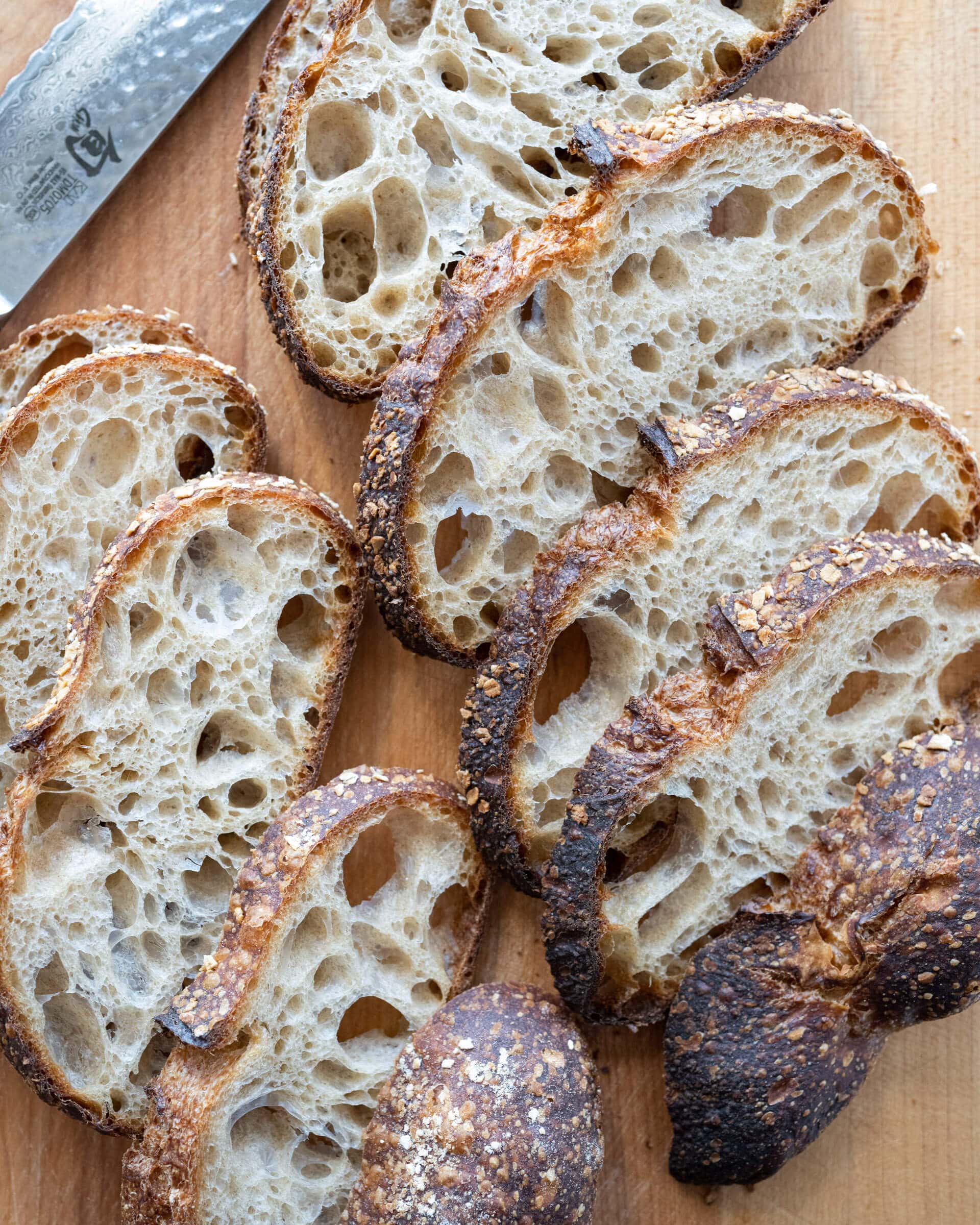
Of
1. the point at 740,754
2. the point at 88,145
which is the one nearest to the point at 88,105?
the point at 88,145

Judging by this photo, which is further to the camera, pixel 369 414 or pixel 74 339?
pixel 369 414

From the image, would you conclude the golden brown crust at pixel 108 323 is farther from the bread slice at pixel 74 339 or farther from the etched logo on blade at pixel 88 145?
the etched logo on blade at pixel 88 145

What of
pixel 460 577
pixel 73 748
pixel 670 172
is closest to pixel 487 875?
pixel 460 577

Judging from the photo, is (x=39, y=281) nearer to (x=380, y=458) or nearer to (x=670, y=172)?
(x=380, y=458)

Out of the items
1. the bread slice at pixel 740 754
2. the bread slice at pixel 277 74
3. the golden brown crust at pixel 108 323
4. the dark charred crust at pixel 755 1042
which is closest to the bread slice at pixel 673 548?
the bread slice at pixel 740 754

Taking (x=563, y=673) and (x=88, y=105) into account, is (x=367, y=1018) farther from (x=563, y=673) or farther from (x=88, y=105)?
(x=88, y=105)

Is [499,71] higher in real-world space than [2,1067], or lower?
higher
